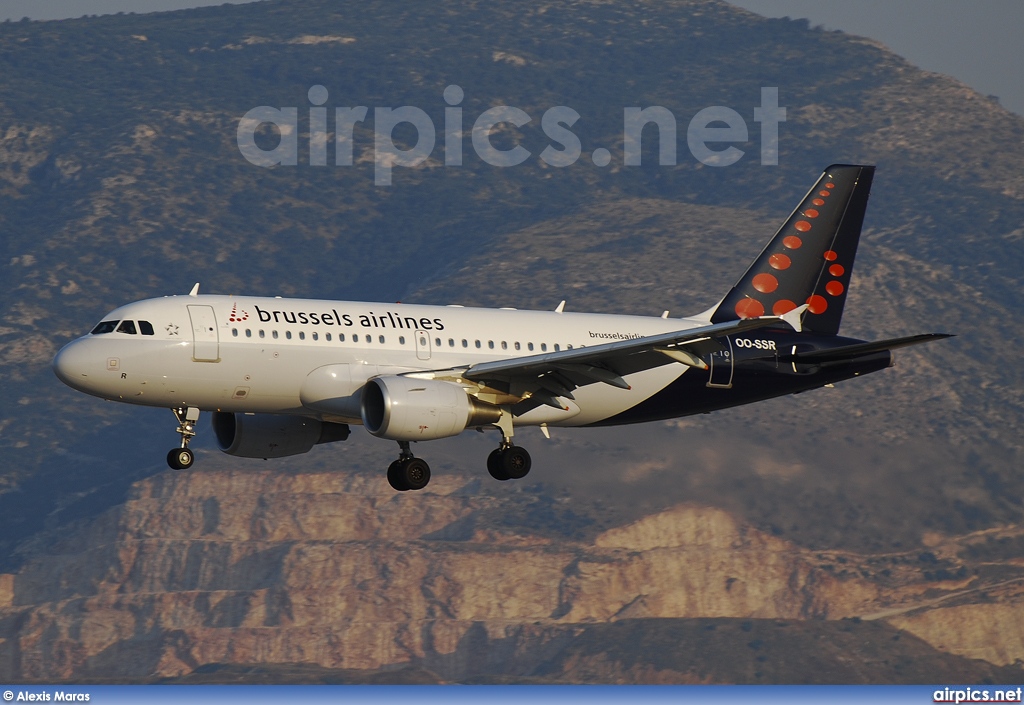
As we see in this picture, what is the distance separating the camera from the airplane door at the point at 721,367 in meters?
56.5

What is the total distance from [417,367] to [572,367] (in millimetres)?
4296

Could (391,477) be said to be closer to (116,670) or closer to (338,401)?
(338,401)

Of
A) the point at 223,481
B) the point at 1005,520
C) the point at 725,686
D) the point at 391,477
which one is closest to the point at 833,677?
the point at 725,686

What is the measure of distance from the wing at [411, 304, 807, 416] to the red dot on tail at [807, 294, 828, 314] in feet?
23.6

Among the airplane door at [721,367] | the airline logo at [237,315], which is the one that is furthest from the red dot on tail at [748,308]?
the airline logo at [237,315]

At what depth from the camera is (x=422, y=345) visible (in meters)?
52.9

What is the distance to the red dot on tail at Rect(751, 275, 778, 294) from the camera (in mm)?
61125

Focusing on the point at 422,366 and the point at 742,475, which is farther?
the point at 742,475

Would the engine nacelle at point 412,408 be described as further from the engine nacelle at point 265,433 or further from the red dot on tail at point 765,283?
the red dot on tail at point 765,283

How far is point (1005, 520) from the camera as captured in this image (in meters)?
174

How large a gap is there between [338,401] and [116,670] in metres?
138

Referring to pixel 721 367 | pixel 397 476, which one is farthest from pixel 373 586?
pixel 397 476

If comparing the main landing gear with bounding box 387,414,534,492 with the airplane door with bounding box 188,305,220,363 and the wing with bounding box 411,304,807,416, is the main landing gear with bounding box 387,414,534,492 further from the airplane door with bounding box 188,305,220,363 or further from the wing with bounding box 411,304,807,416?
the airplane door with bounding box 188,305,220,363

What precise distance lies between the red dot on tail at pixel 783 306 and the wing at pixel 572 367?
6.75 meters
